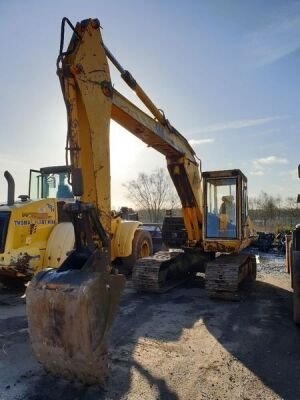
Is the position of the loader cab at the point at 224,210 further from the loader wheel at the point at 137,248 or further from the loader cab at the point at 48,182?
the loader cab at the point at 48,182

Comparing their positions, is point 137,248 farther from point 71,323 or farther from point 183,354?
point 71,323

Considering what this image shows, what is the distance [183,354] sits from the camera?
480 cm

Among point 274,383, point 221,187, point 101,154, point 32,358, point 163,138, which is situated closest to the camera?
point 274,383

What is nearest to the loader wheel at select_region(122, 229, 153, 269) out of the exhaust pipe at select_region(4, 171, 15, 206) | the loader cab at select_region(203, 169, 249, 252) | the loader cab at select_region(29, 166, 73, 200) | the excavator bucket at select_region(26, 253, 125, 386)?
the loader cab at select_region(203, 169, 249, 252)

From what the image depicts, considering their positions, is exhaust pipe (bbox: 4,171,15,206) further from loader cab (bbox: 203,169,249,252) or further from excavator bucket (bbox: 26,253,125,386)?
loader cab (bbox: 203,169,249,252)

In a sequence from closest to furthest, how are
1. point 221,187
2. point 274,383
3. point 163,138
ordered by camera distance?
point 274,383 → point 163,138 → point 221,187

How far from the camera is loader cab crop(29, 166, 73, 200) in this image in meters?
9.91

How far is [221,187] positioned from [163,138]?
2233mm

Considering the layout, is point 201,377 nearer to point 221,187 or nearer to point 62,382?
point 62,382

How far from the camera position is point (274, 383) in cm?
401

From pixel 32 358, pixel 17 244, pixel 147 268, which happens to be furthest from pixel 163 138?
pixel 32 358

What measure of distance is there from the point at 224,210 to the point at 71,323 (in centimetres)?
604

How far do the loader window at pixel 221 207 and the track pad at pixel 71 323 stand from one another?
535 centimetres

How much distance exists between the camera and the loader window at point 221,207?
29.2 ft
